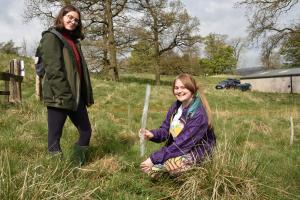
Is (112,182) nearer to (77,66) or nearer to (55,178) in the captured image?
(55,178)

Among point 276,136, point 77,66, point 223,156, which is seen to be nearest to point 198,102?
point 223,156

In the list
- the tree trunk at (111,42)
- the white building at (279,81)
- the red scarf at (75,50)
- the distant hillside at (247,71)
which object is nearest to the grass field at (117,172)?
the red scarf at (75,50)

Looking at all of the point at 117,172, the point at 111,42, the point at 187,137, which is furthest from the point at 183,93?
the point at 111,42

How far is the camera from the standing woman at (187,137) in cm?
414

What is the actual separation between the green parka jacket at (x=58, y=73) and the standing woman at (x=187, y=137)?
1050 mm

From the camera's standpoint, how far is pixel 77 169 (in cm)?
406

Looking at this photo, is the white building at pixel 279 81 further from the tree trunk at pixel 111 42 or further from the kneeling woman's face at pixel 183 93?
the kneeling woman's face at pixel 183 93

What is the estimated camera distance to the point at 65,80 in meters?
4.38

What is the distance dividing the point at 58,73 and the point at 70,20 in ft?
2.07

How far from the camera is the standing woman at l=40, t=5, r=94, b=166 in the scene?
14.2ft

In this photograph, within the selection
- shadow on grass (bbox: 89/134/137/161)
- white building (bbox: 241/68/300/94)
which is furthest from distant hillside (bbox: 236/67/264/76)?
shadow on grass (bbox: 89/134/137/161)

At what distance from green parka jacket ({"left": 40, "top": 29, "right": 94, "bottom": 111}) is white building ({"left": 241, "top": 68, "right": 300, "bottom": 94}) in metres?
45.2

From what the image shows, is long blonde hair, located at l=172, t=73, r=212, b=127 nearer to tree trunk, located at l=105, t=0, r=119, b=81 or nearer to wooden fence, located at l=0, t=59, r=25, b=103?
wooden fence, located at l=0, t=59, r=25, b=103

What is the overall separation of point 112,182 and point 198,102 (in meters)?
1.18
